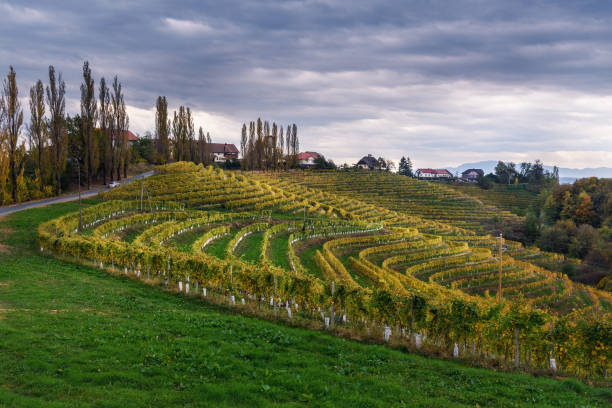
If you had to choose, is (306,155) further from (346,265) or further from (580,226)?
(346,265)

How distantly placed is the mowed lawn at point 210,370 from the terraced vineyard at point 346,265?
312 cm

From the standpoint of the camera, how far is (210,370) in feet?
30.2

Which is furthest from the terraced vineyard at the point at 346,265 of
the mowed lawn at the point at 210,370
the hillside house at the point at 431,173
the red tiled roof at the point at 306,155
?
the hillside house at the point at 431,173

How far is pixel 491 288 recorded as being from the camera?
4112cm

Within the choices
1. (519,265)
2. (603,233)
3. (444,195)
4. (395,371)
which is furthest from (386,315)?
(444,195)

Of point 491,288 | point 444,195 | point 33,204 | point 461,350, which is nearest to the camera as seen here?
point 461,350

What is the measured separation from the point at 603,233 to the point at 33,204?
88120 mm

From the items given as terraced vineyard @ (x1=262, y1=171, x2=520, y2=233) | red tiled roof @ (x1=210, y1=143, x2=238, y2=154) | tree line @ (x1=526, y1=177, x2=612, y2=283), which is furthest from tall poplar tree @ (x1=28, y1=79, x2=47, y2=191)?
red tiled roof @ (x1=210, y1=143, x2=238, y2=154)

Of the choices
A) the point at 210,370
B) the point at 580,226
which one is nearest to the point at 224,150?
the point at 580,226

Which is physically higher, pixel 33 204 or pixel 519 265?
pixel 33 204

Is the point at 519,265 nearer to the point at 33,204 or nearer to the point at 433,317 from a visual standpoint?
the point at 433,317

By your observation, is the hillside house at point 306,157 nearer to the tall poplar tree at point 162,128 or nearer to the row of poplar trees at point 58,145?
the tall poplar tree at point 162,128

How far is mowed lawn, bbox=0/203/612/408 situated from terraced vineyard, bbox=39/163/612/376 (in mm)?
3123

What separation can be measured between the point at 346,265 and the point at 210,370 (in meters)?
31.2
